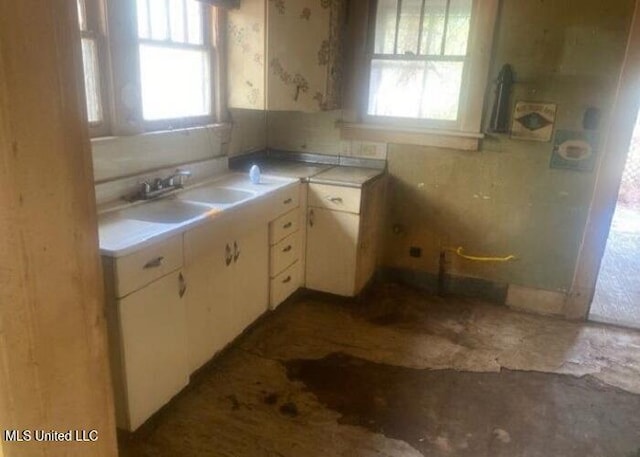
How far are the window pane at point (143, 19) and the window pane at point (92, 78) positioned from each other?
0.33m

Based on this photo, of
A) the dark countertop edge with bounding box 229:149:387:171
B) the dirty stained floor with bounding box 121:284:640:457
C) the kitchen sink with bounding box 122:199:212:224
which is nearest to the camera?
the dirty stained floor with bounding box 121:284:640:457

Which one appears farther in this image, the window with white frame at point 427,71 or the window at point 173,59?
the window with white frame at point 427,71

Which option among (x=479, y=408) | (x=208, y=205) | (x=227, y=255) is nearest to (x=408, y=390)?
(x=479, y=408)

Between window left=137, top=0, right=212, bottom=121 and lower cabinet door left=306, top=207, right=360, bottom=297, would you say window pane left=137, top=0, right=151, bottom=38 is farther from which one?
lower cabinet door left=306, top=207, right=360, bottom=297

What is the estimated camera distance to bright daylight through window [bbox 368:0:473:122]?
309 centimetres

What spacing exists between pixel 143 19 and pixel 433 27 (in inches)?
71.5

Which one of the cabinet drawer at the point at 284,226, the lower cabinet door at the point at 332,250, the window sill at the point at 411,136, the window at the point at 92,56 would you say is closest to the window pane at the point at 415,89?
the window sill at the point at 411,136

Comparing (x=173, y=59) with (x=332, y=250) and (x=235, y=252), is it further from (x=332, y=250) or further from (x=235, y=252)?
(x=332, y=250)

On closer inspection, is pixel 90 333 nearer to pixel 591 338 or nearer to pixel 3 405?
pixel 3 405

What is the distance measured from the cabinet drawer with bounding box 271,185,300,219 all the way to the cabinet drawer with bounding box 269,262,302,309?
415 mm

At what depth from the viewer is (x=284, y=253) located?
300cm

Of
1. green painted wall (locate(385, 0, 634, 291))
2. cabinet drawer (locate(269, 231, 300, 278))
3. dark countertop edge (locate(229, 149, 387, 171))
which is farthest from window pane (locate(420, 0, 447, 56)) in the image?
cabinet drawer (locate(269, 231, 300, 278))

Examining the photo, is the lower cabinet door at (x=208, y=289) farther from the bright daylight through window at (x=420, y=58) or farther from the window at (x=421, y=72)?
the bright daylight through window at (x=420, y=58)

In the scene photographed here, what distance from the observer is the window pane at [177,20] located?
263 cm
